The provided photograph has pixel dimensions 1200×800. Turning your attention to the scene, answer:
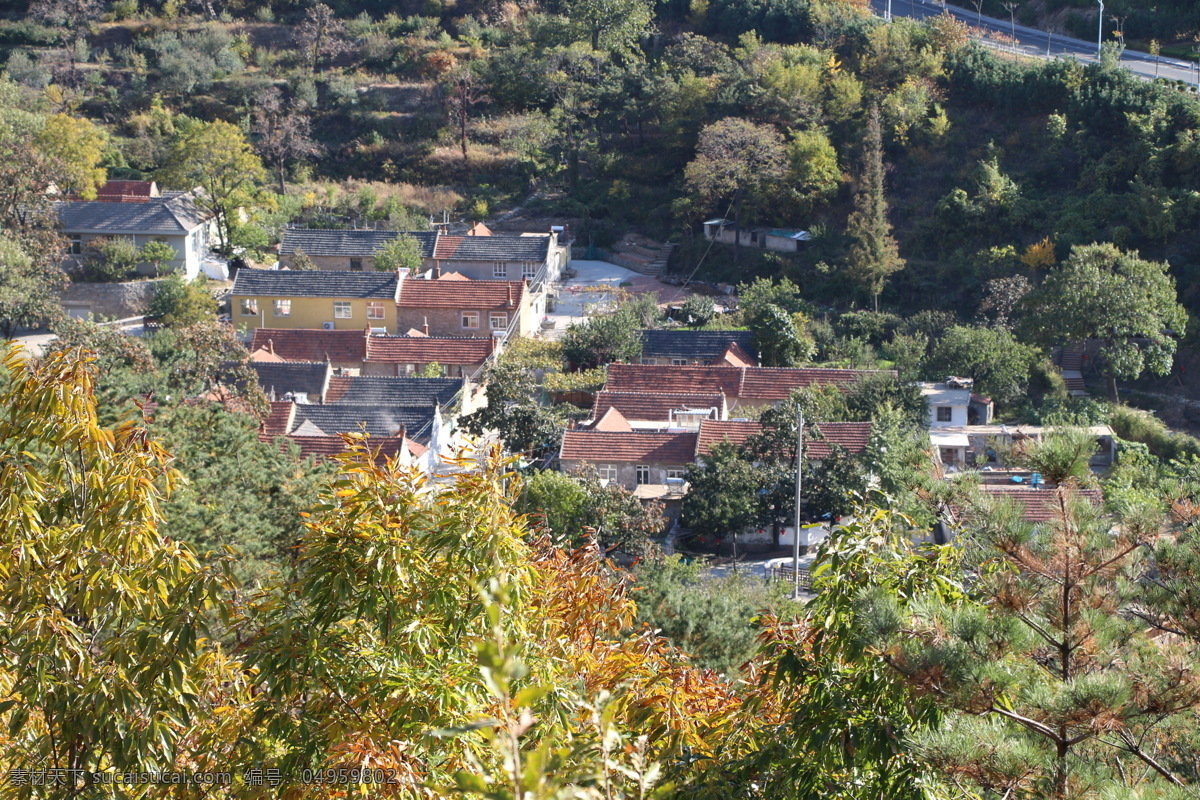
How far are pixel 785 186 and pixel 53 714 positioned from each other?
3536 cm

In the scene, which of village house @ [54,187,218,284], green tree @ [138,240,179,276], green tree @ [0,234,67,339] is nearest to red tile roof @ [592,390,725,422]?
green tree @ [0,234,67,339]

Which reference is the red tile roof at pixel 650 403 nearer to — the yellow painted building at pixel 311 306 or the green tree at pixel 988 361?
the green tree at pixel 988 361

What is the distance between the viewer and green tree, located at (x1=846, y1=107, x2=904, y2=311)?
34.4 metres

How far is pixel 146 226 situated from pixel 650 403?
18.0m

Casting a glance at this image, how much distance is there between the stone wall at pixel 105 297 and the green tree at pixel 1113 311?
24593 mm

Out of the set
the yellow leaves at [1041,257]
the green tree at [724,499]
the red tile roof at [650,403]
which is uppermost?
the yellow leaves at [1041,257]

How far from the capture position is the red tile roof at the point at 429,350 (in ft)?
96.6

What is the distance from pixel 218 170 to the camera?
37.5 m

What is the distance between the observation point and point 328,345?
98.8 feet

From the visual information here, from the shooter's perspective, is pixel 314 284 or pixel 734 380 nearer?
pixel 734 380

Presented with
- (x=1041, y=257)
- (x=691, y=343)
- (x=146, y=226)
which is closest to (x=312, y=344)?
(x=146, y=226)

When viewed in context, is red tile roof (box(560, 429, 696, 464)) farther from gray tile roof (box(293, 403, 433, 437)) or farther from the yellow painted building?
the yellow painted building

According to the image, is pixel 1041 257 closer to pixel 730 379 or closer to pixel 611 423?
pixel 730 379

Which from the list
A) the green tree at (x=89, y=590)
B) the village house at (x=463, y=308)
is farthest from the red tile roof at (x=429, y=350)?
the green tree at (x=89, y=590)
